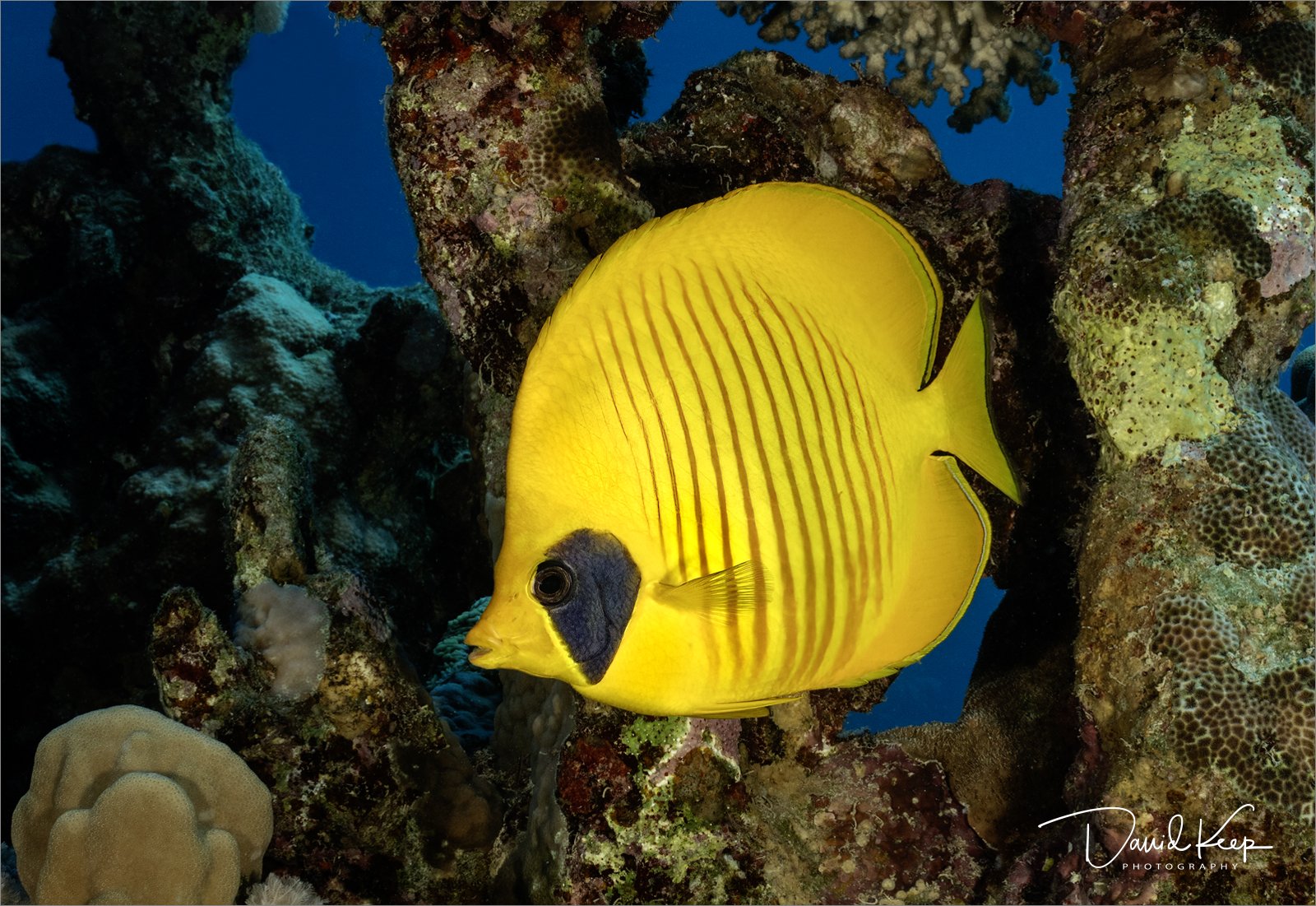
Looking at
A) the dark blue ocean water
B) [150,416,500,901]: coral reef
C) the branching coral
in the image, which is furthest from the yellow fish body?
the dark blue ocean water

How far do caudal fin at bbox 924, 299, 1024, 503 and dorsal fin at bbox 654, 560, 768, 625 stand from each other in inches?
14.5

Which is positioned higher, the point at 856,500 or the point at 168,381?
the point at 168,381

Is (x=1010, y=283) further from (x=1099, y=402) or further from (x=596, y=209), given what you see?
(x=596, y=209)

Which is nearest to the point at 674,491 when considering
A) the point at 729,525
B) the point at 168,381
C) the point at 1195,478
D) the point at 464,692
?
the point at 729,525

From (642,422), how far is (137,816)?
2017 millimetres

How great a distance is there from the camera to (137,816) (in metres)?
2.11

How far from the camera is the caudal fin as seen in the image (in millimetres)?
1096

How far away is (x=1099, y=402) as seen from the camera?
6.35 ft

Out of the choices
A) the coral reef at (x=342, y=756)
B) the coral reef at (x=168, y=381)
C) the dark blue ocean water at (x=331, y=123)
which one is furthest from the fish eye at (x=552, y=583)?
the dark blue ocean water at (x=331, y=123)

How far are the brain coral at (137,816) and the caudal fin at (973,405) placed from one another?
2.23 m

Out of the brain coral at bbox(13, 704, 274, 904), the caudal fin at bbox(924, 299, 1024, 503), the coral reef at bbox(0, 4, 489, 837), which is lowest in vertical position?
the brain coral at bbox(13, 704, 274, 904)

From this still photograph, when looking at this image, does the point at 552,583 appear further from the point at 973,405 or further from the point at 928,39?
the point at 928,39

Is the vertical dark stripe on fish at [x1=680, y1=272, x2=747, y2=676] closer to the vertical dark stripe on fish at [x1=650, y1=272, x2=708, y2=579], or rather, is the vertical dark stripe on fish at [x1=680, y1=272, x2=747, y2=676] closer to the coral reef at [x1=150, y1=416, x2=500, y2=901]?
the vertical dark stripe on fish at [x1=650, y1=272, x2=708, y2=579]

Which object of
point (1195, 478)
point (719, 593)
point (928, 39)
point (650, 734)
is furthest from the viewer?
point (928, 39)
